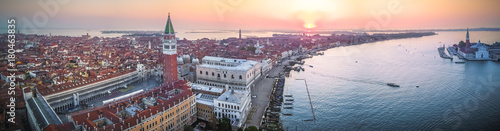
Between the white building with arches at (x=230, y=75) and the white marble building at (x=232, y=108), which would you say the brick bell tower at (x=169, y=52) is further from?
the white marble building at (x=232, y=108)

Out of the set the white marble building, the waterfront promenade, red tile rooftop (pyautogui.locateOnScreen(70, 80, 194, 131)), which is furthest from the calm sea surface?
red tile rooftop (pyautogui.locateOnScreen(70, 80, 194, 131))

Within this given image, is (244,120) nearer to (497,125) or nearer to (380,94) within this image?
(380,94)

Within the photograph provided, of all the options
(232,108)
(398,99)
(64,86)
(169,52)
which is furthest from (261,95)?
(64,86)

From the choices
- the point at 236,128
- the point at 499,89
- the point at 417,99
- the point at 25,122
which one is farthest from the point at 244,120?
the point at 499,89

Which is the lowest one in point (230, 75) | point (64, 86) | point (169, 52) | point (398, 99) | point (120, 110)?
point (398, 99)

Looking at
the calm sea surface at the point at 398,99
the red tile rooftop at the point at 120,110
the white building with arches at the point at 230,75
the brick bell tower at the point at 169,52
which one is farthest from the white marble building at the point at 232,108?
the white building with arches at the point at 230,75

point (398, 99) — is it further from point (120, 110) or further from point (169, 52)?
point (120, 110)
